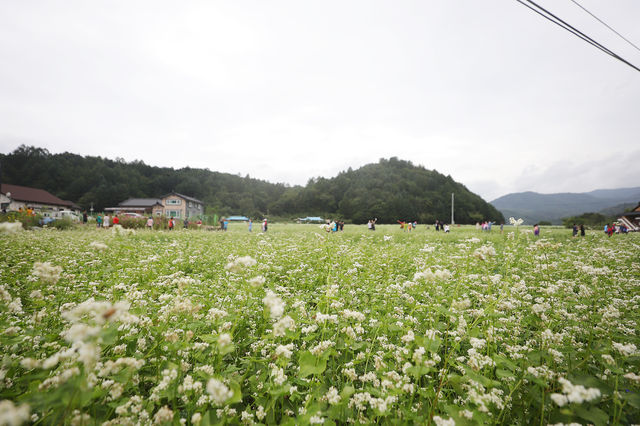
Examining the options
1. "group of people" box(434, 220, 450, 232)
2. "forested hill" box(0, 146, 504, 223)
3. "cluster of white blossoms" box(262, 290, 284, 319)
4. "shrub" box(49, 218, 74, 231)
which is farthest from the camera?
"forested hill" box(0, 146, 504, 223)

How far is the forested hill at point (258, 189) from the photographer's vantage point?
9100 cm

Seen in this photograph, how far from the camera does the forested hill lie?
299ft

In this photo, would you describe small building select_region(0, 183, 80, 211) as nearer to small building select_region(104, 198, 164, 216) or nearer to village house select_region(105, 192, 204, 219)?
small building select_region(104, 198, 164, 216)

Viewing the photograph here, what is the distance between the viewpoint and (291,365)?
3.29m

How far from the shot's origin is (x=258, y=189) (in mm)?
131125

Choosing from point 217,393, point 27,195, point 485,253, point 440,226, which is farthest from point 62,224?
point 27,195

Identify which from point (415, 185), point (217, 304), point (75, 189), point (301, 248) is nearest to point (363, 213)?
point (415, 185)

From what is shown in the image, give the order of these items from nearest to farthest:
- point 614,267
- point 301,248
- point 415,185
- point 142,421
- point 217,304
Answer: point 142,421 < point 217,304 < point 614,267 < point 301,248 < point 415,185

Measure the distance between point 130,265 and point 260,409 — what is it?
713 cm

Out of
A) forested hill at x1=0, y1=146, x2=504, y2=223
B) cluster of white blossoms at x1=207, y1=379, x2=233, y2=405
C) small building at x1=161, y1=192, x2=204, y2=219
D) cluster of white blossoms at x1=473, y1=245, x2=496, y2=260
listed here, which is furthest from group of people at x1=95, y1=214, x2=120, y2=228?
forested hill at x1=0, y1=146, x2=504, y2=223

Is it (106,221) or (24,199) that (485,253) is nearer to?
(106,221)

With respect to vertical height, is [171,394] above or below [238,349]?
above

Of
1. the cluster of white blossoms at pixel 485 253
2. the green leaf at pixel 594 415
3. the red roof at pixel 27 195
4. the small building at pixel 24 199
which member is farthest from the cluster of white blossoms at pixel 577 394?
the red roof at pixel 27 195

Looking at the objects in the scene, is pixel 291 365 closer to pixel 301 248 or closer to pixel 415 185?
pixel 301 248
